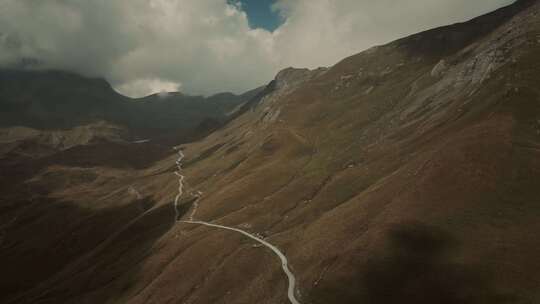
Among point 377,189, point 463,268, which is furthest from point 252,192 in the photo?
point 463,268

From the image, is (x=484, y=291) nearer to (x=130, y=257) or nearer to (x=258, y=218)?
(x=258, y=218)

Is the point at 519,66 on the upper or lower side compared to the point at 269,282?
upper

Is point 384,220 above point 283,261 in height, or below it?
above

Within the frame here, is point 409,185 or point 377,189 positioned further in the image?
point 377,189

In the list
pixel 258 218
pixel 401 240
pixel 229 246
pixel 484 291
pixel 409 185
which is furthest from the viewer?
pixel 258 218

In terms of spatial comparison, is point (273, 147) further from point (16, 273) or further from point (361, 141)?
point (16, 273)

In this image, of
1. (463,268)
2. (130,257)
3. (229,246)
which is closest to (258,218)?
(229,246)

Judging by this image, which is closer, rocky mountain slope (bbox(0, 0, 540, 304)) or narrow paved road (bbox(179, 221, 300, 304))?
rocky mountain slope (bbox(0, 0, 540, 304))

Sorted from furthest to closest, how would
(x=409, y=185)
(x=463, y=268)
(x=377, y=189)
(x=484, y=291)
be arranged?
(x=377, y=189), (x=409, y=185), (x=463, y=268), (x=484, y=291)

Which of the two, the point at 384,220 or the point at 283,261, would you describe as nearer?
the point at 384,220

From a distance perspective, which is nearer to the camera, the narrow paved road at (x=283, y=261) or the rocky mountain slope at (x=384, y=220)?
the rocky mountain slope at (x=384, y=220)
